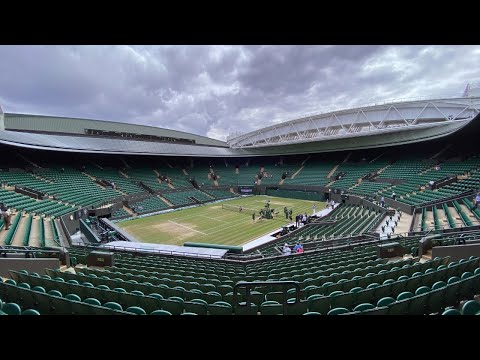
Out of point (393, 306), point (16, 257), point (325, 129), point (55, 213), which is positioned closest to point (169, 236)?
point (55, 213)

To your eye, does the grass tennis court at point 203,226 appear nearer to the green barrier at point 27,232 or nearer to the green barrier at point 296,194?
the green barrier at point 296,194

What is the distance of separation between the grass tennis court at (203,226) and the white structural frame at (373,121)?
15.9m

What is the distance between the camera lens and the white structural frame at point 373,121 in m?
30.8

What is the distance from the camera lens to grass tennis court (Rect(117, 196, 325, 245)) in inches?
872

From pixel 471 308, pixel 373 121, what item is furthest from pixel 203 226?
pixel 373 121

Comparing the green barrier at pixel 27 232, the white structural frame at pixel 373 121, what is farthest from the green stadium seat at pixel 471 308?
the white structural frame at pixel 373 121

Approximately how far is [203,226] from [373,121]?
30.7 m

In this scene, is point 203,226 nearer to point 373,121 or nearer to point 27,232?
point 27,232

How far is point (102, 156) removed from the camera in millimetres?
41656

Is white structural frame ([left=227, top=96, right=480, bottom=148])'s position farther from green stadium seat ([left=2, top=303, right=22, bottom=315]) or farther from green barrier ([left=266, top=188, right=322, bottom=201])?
green stadium seat ([left=2, top=303, right=22, bottom=315])

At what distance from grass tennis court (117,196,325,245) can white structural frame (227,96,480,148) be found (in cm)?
1594

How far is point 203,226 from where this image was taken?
2645 cm
